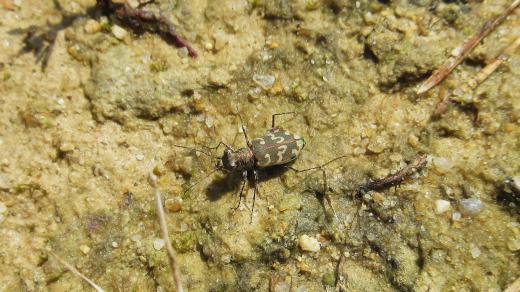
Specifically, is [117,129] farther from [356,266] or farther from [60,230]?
[356,266]

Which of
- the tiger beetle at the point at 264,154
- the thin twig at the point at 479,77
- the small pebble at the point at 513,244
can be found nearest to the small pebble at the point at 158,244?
the tiger beetle at the point at 264,154

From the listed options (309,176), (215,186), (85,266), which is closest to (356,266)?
(309,176)

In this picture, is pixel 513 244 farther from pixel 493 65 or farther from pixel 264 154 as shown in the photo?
pixel 264 154

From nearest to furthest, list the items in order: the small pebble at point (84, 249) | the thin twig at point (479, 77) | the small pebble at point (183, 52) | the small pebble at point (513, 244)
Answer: the small pebble at point (513, 244)
the small pebble at point (84, 249)
the thin twig at point (479, 77)
the small pebble at point (183, 52)

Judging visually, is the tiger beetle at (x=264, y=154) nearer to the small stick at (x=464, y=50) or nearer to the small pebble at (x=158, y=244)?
the small pebble at (x=158, y=244)

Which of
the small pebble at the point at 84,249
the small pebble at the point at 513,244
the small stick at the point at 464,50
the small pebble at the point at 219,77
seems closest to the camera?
the small pebble at the point at 513,244

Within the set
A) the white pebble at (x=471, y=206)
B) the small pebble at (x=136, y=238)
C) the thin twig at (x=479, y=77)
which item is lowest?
the small pebble at (x=136, y=238)
